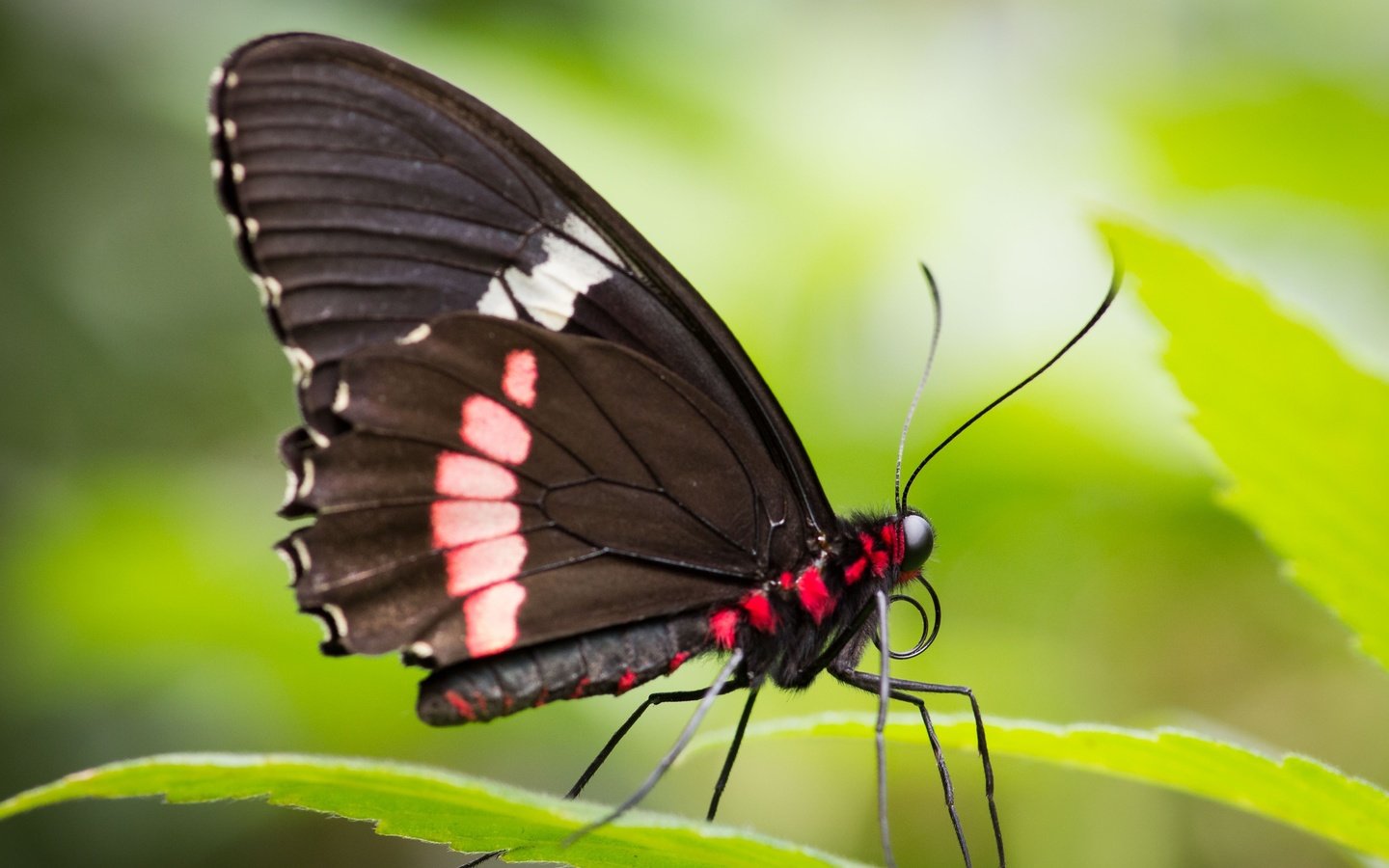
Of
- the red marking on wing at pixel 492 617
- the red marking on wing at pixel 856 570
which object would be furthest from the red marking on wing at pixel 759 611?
the red marking on wing at pixel 492 617

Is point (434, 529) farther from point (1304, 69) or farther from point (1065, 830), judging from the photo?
point (1304, 69)

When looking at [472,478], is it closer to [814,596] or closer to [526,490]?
[526,490]

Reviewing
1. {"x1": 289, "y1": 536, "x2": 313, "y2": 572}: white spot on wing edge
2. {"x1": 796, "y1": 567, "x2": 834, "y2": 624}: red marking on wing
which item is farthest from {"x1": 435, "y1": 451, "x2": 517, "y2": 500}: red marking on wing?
{"x1": 796, "y1": 567, "x2": 834, "y2": 624}: red marking on wing

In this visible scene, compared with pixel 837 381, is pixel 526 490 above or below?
below

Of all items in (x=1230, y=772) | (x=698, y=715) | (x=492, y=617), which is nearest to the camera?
(x=1230, y=772)

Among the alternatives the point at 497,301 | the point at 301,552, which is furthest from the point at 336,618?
the point at 497,301

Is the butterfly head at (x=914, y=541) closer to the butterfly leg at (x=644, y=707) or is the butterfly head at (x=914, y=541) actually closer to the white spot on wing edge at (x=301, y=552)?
the butterfly leg at (x=644, y=707)

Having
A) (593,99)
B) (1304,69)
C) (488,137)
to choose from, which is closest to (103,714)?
(593,99)

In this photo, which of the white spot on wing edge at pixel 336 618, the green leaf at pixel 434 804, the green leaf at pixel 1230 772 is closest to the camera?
the green leaf at pixel 434 804
